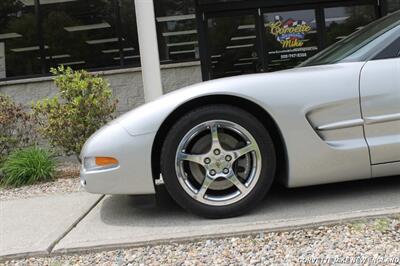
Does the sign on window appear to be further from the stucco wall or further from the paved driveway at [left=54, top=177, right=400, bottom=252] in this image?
the paved driveway at [left=54, top=177, right=400, bottom=252]

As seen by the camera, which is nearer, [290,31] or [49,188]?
[49,188]

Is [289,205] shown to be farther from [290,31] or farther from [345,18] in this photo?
[345,18]

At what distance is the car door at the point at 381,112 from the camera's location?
3414 mm

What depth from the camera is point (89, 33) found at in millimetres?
8531

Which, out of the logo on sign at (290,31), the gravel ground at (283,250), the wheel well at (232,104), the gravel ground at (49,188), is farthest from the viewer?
the logo on sign at (290,31)

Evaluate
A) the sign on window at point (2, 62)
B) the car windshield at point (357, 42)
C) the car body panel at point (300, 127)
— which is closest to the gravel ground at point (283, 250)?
the car body panel at point (300, 127)

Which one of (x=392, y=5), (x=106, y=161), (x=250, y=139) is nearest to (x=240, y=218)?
(x=250, y=139)

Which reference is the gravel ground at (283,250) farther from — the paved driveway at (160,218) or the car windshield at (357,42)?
the car windshield at (357,42)

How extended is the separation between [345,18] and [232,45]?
2106 mm

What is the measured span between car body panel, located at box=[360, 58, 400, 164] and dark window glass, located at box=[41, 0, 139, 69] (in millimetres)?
5518

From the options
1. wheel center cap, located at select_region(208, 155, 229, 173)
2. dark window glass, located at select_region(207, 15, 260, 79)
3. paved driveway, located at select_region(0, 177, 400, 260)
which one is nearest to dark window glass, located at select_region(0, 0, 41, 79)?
dark window glass, located at select_region(207, 15, 260, 79)

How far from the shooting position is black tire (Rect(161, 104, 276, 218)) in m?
3.39

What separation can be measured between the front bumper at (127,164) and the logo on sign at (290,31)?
19.5ft

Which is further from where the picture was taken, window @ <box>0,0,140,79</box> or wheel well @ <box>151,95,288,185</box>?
window @ <box>0,0,140,79</box>
